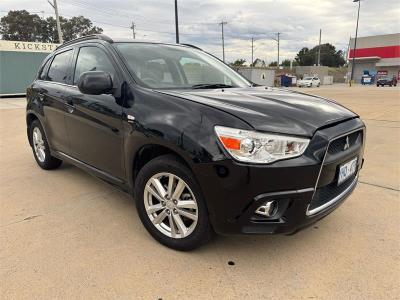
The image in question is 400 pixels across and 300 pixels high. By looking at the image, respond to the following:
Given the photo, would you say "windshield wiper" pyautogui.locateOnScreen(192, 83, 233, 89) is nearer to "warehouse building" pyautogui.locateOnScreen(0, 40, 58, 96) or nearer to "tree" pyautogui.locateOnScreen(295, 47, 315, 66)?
"warehouse building" pyautogui.locateOnScreen(0, 40, 58, 96)

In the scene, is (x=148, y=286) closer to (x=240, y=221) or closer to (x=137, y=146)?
(x=240, y=221)

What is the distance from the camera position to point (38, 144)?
528cm

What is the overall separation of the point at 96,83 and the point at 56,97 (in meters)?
1.44

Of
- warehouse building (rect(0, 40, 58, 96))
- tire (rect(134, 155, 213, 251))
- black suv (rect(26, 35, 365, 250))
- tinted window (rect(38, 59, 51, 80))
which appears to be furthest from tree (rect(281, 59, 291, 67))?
tire (rect(134, 155, 213, 251))

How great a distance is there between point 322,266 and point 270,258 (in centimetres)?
39

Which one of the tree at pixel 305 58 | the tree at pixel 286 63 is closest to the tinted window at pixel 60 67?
the tree at pixel 286 63

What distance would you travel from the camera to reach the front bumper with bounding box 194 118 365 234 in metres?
2.38

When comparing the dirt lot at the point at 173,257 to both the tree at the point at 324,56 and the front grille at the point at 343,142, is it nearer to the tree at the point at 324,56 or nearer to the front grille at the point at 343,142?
the front grille at the point at 343,142

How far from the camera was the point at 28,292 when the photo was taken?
245 centimetres

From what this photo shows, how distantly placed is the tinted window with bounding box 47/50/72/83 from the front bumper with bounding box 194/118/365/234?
8.77ft

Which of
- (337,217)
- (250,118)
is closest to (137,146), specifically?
(250,118)

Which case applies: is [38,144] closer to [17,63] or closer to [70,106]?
[70,106]

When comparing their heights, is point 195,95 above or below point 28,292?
above

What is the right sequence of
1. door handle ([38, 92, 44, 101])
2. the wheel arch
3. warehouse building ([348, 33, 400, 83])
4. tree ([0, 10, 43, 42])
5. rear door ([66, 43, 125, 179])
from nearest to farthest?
1. the wheel arch
2. rear door ([66, 43, 125, 179])
3. door handle ([38, 92, 44, 101])
4. tree ([0, 10, 43, 42])
5. warehouse building ([348, 33, 400, 83])
